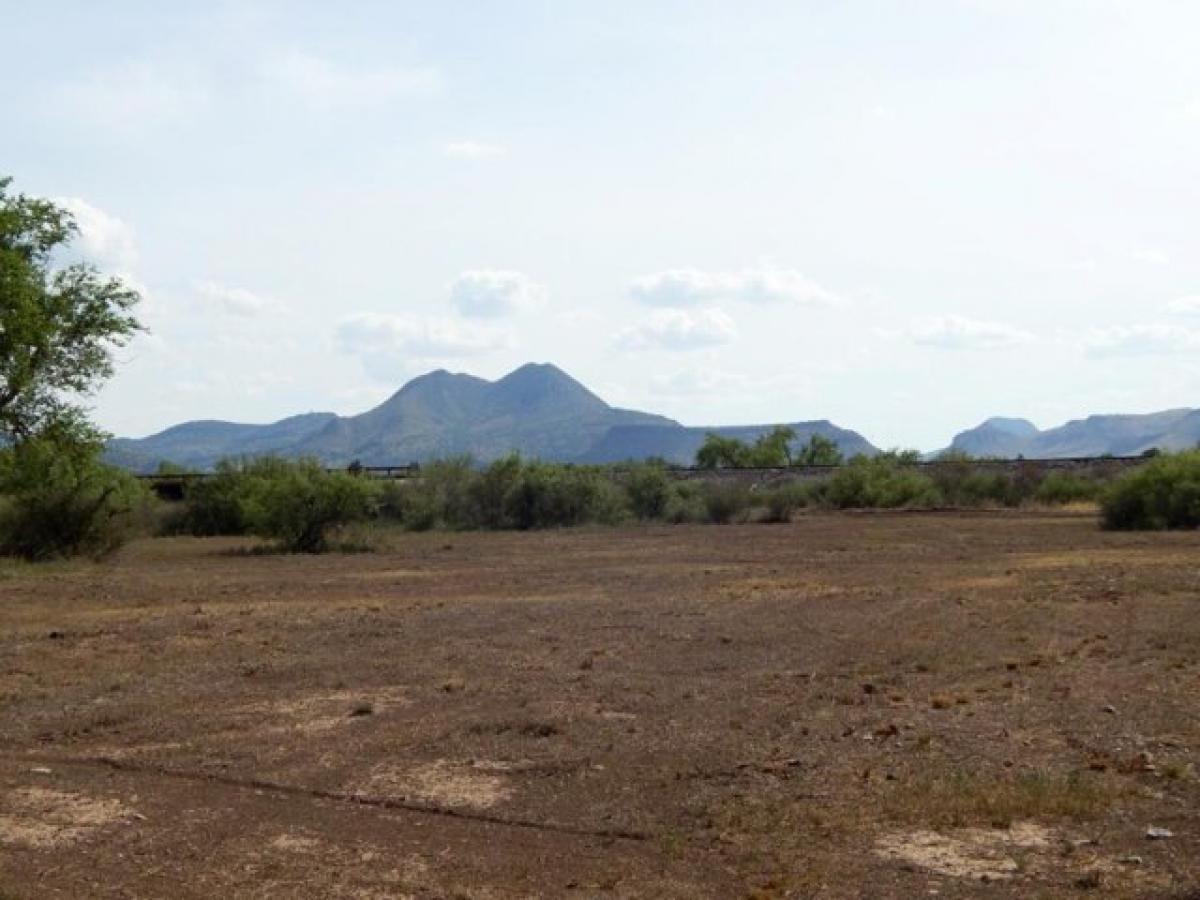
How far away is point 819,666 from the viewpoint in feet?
53.7

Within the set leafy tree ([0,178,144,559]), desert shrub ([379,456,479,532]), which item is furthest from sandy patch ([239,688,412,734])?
desert shrub ([379,456,479,532])

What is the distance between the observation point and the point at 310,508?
4569cm

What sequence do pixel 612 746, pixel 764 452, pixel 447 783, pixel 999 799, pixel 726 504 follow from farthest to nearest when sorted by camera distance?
pixel 764 452, pixel 726 504, pixel 612 746, pixel 447 783, pixel 999 799

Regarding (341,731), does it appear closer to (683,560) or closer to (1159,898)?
(1159,898)

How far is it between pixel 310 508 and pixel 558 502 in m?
19.1

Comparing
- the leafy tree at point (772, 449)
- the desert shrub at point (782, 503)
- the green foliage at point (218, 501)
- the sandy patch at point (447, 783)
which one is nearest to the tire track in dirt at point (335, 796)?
the sandy patch at point (447, 783)

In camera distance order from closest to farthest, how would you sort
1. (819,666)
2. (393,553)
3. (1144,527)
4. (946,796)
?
(946,796)
(819,666)
(393,553)
(1144,527)

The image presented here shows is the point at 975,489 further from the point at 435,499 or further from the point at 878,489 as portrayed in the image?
the point at 435,499

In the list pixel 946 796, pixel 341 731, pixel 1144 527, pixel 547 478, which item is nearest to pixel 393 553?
pixel 547 478

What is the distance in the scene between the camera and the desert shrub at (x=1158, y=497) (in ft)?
158

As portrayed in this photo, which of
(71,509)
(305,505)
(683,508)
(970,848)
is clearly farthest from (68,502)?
(970,848)

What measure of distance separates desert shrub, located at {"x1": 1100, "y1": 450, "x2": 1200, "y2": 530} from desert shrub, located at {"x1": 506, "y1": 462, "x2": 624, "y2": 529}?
71.7 ft

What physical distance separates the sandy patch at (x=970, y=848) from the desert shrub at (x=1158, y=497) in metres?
42.3

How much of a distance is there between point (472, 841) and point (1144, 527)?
4432 cm
